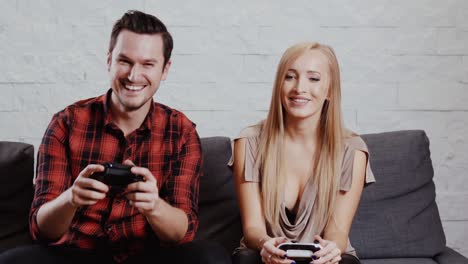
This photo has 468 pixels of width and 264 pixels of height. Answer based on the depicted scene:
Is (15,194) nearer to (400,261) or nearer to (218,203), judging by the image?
(218,203)

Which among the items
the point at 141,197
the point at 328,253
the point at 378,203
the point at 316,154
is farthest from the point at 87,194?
the point at 378,203

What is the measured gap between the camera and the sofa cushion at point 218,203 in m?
2.13

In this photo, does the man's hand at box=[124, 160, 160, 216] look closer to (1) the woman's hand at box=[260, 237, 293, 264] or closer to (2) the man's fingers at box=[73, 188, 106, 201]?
(2) the man's fingers at box=[73, 188, 106, 201]

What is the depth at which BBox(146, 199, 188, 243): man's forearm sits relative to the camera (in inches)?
65.1

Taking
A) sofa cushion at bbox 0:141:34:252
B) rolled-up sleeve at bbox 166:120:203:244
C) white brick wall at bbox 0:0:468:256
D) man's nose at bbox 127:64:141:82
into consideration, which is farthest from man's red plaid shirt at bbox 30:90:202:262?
white brick wall at bbox 0:0:468:256

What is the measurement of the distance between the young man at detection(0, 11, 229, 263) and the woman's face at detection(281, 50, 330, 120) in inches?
11.5

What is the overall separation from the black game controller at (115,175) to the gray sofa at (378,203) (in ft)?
1.99

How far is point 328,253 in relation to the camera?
1690 millimetres

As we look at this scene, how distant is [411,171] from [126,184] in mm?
1032

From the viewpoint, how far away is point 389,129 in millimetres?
2508

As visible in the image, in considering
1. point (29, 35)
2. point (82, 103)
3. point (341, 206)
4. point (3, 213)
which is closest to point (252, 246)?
point (341, 206)

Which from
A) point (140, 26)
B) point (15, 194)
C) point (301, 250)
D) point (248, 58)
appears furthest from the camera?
point (248, 58)

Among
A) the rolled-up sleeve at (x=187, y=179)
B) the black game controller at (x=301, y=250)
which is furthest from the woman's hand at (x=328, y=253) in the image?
the rolled-up sleeve at (x=187, y=179)

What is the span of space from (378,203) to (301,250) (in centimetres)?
58
